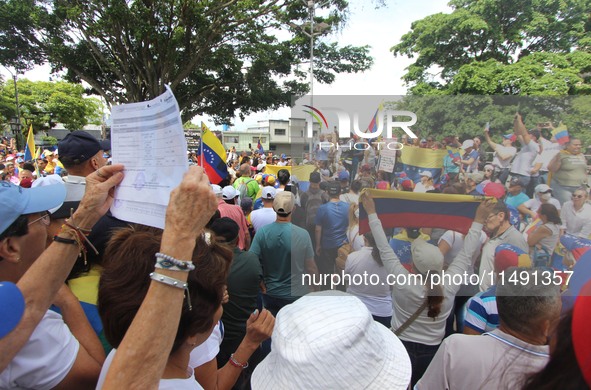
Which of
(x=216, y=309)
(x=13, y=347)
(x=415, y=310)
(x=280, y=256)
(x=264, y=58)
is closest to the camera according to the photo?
(x=13, y=347)

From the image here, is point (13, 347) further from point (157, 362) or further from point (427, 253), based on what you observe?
point (427, 253)

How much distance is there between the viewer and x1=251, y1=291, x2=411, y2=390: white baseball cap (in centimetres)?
106

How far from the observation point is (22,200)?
1.25 metres

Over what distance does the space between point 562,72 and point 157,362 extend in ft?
75.3

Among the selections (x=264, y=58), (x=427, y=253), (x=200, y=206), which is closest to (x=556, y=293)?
(x=427, y=253)

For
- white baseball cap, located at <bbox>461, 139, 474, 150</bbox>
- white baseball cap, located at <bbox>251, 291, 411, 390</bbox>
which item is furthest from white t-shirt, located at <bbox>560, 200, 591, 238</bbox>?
white baseball cap, located at <bbox>251, 291, 411, 390</bbox>

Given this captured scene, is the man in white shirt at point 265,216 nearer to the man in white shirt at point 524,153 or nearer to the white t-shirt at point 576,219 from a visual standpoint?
the man in white shirt at point 524,153

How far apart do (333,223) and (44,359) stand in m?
1.65

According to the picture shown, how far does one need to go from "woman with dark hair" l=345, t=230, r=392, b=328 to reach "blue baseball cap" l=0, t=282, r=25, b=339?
176cm

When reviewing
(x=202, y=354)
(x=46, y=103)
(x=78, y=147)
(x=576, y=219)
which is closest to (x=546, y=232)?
(x=576, y=219)

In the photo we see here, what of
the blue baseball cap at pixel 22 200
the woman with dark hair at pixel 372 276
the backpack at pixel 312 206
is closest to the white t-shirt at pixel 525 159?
the woman with dark hair at pixel 372 276

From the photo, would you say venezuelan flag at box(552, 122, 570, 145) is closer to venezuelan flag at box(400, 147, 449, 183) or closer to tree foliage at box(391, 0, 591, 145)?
venezuelan flag at box(400, 147, 449, 183)

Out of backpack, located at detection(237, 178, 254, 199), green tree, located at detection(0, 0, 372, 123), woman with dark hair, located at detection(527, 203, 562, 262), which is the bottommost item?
backpack, located at detection(237, 178, 254, 199)

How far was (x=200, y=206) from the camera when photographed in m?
0.96
